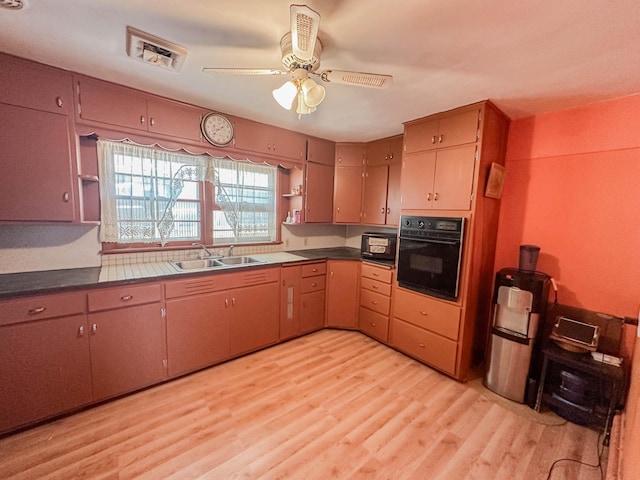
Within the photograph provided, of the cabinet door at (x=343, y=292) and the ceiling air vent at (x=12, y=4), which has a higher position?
the ceiling air vent at (x=12, y=4)

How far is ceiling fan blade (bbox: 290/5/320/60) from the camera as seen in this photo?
1.05 m

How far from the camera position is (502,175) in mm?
2467

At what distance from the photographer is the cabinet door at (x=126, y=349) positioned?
6.24ft

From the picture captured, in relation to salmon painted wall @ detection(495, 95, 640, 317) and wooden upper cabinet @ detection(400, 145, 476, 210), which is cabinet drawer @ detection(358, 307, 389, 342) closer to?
wooden upper cabinet @ detection(400, 145, 476, 210)

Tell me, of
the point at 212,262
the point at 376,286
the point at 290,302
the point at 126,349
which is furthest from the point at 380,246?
the point at 126,349

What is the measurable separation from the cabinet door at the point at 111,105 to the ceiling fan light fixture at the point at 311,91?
161 centimetres

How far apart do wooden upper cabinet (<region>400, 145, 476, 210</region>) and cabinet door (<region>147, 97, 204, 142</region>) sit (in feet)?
7.02

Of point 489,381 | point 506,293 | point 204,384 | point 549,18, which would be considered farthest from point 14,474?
Result: point 549,18

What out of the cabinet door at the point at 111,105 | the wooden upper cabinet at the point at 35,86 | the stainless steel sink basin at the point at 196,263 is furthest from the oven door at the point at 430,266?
the wooden upper cabinet at the point at 35,86

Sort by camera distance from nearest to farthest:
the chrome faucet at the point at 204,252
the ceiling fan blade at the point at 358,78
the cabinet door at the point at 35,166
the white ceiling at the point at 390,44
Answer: the white ceiling at the point at 390,44 < the ceiling fan blade at the point at 358,78 < the cabinet door at the point at 35,166 < the chrome faucet at the point at 204,252

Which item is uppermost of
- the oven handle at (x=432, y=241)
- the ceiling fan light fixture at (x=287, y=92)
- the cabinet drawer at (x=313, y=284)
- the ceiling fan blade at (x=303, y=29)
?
the ceiling fan blade at (x=303, y=29)

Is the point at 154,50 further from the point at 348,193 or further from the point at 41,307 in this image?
the point at 348,193

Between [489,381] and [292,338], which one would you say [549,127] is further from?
[292,338]

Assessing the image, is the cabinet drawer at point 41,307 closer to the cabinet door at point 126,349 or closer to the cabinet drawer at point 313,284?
the cabinet door at point 126,349
